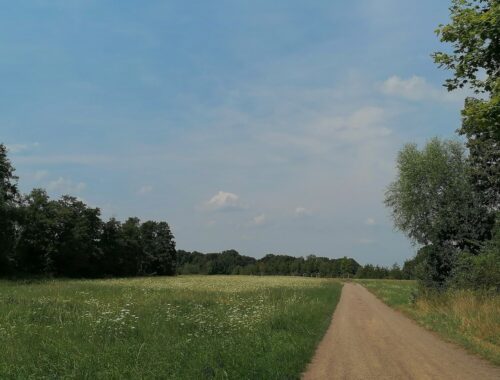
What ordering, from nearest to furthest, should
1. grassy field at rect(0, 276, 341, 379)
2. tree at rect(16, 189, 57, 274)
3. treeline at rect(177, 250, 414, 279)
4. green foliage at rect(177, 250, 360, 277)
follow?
grassy field at rect(0, 276, 341, 379) < tree at rect(16, 189, 57, 274) < treeline at rect(177, 250, 414, 279) < green foliage at rect(177, 250, 360, 277)

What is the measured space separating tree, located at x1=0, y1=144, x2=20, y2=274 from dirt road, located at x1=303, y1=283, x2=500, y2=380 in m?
50.8

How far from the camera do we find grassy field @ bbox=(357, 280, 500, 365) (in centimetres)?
1463

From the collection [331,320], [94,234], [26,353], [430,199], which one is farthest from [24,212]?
[26,353]

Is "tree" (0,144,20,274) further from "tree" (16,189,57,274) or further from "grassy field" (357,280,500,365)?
"grassy field" (357,280,500,365)

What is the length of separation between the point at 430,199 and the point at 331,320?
29.4 m

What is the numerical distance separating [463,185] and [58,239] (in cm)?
6236

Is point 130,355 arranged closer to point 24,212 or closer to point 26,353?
point 26,353

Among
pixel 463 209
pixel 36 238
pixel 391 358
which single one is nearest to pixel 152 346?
pixel 391 358

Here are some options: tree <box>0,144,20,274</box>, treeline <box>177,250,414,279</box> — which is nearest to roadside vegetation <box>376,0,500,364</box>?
tree <box>0,144,20,274</box>

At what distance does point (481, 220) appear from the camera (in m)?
28.1

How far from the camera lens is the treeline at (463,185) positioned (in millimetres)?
9703

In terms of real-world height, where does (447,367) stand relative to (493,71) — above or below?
below

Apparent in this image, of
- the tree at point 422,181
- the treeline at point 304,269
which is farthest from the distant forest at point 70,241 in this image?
the treeline at point 304,269

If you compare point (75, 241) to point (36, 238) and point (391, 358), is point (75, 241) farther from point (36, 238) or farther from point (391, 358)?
point (391, 358)
